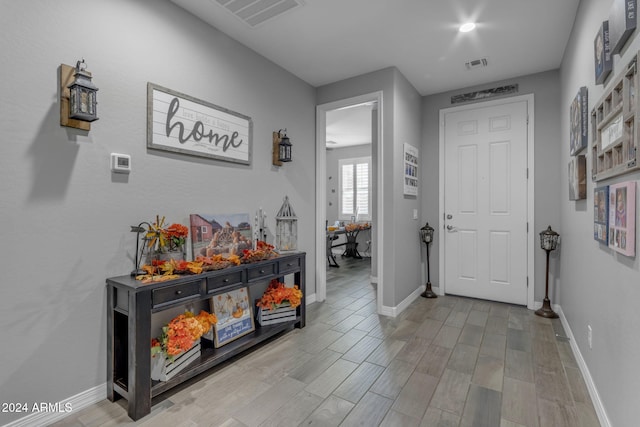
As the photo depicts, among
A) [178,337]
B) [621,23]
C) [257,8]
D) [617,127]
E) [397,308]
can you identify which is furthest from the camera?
[397,308]

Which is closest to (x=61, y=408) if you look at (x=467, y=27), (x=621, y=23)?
(x=621, y=23)

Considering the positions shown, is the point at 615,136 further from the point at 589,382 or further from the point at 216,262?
the point at 216,262

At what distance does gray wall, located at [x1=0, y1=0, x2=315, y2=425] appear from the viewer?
5.19 feet

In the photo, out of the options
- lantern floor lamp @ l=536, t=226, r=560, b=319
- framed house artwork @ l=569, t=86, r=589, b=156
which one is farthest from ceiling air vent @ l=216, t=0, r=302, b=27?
lantern floor lamp @ l=536, t=226, r=560, b=319

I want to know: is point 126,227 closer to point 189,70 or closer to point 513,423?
point 189,70

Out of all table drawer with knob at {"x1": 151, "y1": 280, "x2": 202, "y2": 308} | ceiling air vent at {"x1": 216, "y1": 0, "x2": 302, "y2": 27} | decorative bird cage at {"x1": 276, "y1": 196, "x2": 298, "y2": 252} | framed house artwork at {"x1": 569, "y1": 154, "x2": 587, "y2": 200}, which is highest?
ceiling air vent at {"x1": 216, "y1": 0, "x2": 302, "y2": 27}

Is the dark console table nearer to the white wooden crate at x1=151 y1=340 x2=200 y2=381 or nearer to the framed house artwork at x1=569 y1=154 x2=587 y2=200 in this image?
the white wooden crate at x1=151 y1=340 x2=200 y2=381

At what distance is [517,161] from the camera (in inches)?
144

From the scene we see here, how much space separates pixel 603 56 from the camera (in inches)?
63.4

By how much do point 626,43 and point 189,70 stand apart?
2.58m

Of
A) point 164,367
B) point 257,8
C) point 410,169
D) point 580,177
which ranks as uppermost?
point 257,8

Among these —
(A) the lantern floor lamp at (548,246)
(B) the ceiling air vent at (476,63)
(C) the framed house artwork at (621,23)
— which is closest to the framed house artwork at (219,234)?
(C) the framed house artwork at (621,23)

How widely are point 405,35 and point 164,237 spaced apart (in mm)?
Answer: 2570

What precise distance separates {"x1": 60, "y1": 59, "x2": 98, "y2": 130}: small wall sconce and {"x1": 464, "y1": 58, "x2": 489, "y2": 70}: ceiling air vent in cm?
332
